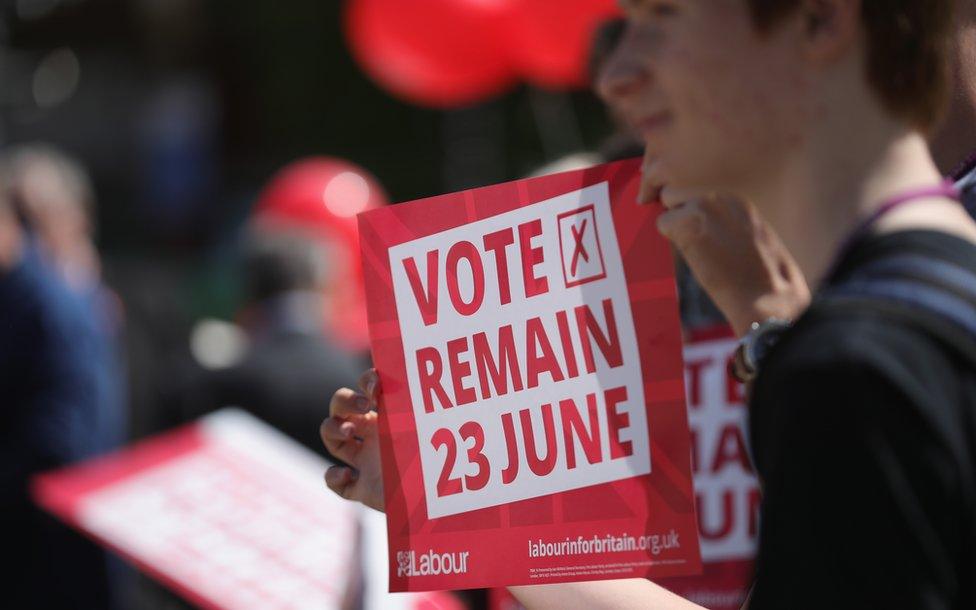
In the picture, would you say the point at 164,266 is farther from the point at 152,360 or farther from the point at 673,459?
the point at 673,459

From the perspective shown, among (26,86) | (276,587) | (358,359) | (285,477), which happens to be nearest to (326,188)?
(358,359)

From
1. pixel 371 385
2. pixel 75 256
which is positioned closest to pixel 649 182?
pixel 371 385

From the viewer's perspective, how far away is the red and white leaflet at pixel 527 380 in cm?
109

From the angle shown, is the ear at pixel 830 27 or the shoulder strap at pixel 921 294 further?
the ear at pixel 830 27

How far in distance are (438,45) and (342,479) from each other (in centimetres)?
382

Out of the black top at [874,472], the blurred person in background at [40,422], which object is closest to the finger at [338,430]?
the black top at [874,472]

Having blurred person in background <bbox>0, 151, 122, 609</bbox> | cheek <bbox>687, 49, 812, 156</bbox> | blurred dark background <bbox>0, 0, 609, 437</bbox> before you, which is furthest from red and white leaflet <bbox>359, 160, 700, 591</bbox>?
blurred dark background <bbox>0, 0, 609, 437</bbox>

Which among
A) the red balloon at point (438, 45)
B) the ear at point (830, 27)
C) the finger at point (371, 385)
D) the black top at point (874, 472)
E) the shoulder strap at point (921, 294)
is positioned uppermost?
the ear at point (830, 27)

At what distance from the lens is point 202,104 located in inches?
404

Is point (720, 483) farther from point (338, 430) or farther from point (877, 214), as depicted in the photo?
point (877, 214)

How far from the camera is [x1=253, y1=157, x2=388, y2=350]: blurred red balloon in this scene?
3.91 m

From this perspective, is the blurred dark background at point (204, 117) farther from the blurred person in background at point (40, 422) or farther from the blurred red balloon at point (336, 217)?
the blurred person in background at point (40, 422)

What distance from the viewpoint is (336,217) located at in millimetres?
4910

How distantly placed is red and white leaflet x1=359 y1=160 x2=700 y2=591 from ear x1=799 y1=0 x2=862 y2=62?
23cm
